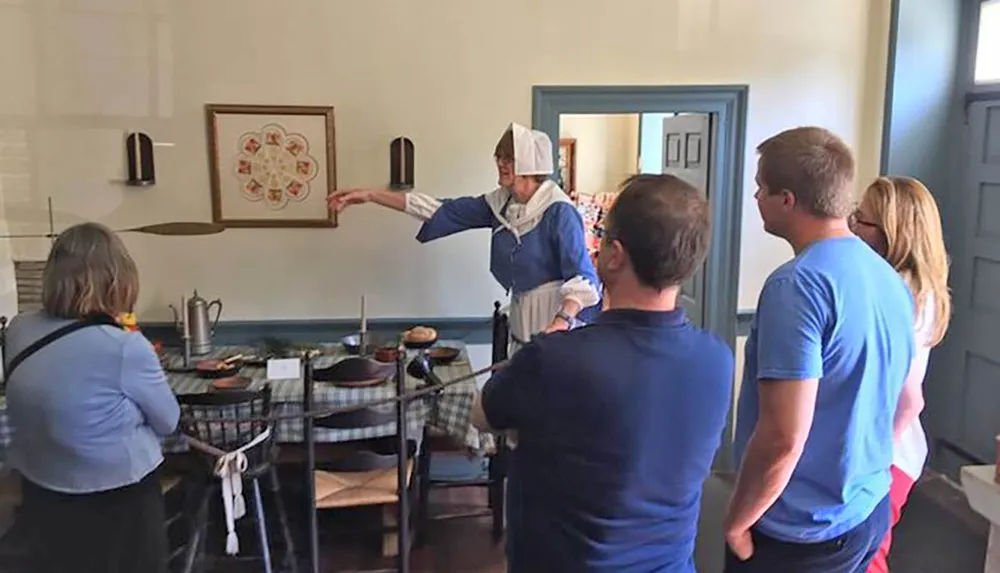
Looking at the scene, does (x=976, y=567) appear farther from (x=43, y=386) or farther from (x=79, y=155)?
(x=79, y=155)

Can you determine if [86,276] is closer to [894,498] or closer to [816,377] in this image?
[816,377]

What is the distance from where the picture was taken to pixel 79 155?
3596mm

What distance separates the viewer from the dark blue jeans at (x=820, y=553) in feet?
5.48

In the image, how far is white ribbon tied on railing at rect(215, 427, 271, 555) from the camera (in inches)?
104

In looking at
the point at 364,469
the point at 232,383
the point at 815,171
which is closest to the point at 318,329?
the point at 232,383

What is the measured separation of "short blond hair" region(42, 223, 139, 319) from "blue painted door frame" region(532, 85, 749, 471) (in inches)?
85.2

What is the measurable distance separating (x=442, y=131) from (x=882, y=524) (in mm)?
2567

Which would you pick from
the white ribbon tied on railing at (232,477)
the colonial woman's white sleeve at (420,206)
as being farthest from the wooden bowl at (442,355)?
the white ribbon tied on railing at (232,477)

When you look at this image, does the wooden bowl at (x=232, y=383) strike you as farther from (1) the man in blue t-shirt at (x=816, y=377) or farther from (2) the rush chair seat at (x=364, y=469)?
(1) the man in blue t-shirt at (x=816, y=377)

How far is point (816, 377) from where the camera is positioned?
1520mm

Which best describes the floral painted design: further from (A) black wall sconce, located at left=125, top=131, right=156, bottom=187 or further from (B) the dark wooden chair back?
(B) the dark wooden chair back

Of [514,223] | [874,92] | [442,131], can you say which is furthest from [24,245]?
[874,92]

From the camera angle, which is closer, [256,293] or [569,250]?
[569,250]

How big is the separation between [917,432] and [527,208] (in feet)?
5.28
